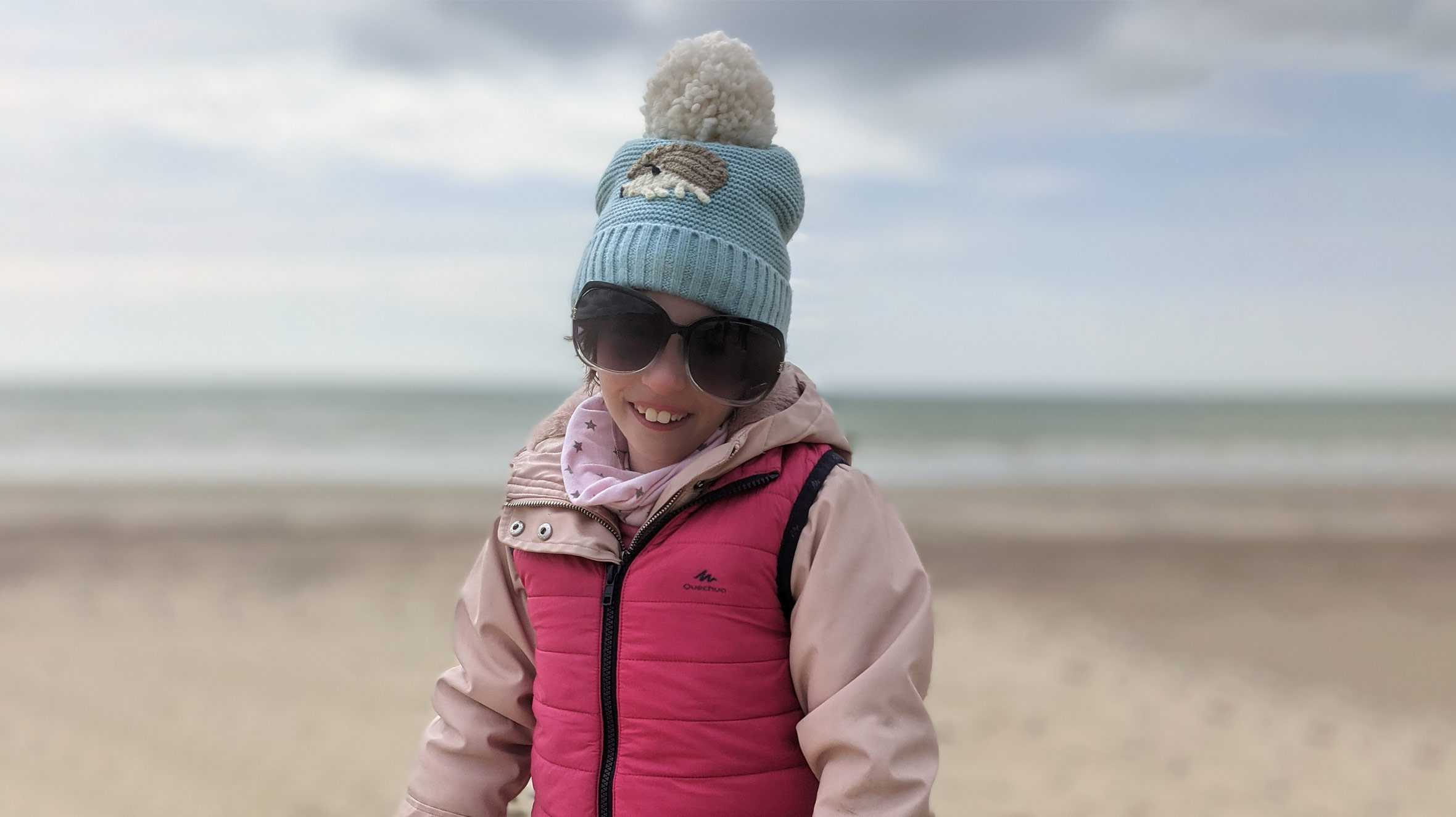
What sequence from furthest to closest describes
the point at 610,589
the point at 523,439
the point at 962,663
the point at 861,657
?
the point at 523,439 → the point at 962,663 → the point at 610,589 → the point at 861,657

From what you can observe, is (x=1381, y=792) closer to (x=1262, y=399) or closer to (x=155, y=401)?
(x=155, y=401)

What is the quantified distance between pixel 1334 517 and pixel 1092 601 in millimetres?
5504

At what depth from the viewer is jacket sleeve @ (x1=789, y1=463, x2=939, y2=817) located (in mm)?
1389

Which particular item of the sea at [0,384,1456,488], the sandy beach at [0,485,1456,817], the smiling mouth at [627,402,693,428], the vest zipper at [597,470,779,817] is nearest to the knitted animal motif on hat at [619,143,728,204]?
the smiling mouth at [627,402,693,428]

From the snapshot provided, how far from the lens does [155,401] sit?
97.8 feet

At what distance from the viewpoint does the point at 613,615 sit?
5.04 ft

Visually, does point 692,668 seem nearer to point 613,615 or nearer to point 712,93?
point 613,615

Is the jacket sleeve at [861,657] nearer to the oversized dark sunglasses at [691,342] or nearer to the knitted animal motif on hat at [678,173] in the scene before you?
the oversized dark sunglasses at [691,342]

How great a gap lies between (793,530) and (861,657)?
204mm

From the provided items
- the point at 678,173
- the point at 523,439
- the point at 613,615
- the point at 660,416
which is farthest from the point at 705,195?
the point at 523,439

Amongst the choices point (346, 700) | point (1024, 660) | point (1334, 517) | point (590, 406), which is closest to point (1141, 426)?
point (1334, 517)

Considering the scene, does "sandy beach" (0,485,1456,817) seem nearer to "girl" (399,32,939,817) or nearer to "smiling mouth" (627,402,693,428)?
"girl" (399,32,939,817)

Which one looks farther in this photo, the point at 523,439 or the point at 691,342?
the point at 523,439

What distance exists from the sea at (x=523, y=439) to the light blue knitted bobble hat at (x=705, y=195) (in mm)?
6281
